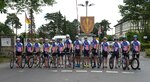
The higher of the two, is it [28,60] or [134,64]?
[28,60]

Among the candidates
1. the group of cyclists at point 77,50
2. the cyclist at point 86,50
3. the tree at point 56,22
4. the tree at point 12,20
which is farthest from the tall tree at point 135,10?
the cyclist at point 86,50

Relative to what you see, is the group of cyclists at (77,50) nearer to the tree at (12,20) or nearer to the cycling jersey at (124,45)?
the cycling jersey at (124,45)

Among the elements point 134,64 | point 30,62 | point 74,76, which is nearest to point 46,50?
point 30,62

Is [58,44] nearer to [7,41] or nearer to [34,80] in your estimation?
[34,80]

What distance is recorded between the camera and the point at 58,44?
26469 millimetres

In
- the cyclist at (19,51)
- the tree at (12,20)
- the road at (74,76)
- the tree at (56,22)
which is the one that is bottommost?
the road at (74,76)

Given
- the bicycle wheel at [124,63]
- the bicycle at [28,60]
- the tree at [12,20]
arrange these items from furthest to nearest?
the tree at [12,20]
the bicycle at [28,60]
the bicycle wheel at [124,63]

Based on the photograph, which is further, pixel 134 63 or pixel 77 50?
pixel 77 50

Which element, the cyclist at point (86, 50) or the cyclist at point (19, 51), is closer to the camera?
the cyclist at point (86, 50)

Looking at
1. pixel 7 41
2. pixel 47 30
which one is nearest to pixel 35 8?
pixel 7 41

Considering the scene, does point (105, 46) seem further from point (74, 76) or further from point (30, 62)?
point (74, 76)

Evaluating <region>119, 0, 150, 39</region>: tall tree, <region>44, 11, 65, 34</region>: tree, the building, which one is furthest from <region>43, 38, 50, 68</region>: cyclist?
<region>44, 11, 65, 34</region>: tree

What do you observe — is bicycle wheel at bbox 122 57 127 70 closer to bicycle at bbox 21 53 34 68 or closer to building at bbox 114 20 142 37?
bicycle at bbox 21 53 34 68

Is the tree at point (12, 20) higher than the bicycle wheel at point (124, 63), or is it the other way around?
the tree at point (12, 20)
